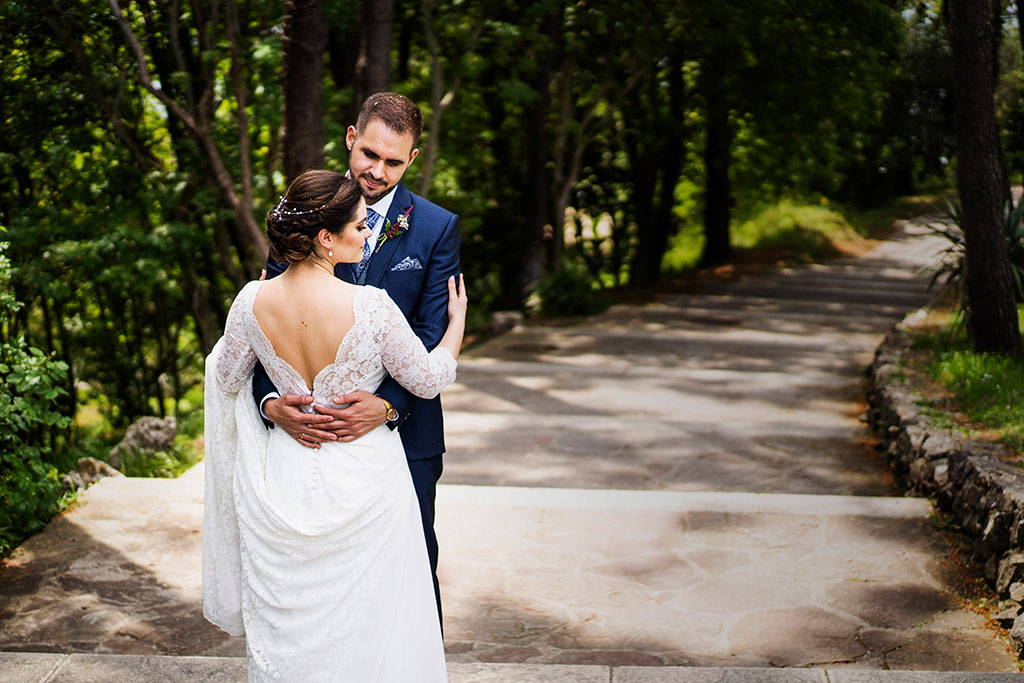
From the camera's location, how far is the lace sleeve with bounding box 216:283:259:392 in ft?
8.90

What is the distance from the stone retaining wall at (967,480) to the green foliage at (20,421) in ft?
14.3

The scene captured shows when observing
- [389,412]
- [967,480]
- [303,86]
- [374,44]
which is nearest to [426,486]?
[389,412]

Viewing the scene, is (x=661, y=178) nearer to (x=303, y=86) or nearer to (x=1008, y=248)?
(x=1008, y=248)

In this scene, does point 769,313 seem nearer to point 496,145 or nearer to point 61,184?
point 496,145

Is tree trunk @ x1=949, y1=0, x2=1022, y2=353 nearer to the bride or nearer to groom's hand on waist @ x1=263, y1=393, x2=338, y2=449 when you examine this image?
the bride

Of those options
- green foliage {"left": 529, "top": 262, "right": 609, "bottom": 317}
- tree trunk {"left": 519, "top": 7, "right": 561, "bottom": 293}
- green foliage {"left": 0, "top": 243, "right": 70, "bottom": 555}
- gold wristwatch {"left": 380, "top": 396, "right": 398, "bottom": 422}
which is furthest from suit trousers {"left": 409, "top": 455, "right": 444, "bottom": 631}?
tree trunk {"left": 519, "top": 7, "right": 561, "bottom": 293}

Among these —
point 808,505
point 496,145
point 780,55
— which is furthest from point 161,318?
point 808,505

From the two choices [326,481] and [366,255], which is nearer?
[326,481]

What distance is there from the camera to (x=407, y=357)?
106 inches

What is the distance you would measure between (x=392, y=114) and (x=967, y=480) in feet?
12.3

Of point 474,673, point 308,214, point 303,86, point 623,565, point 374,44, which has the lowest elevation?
point 623,565

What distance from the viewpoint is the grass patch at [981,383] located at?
597 centimetres

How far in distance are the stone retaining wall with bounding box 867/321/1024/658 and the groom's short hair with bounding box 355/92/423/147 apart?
3108 millimetres

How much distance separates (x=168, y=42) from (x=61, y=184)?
6.70ft
